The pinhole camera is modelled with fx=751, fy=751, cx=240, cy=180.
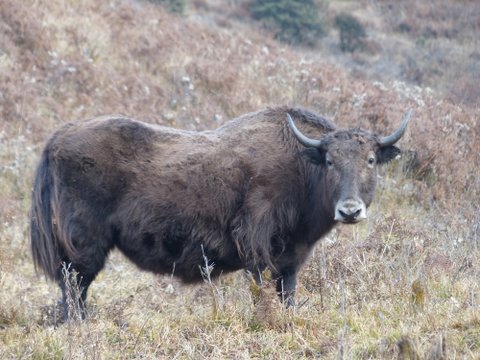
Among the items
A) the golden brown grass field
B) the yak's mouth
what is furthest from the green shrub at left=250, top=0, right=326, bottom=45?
Answer: the yak's mouth

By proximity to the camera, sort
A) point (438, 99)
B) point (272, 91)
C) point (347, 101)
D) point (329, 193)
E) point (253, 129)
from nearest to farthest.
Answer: point (329, 193), point (253, 129), point (347, 101), point (272, 91), point (438, 99)

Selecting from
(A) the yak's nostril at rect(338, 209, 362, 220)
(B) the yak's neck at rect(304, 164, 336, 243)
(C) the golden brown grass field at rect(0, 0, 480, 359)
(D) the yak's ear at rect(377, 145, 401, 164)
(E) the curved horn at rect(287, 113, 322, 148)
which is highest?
(E) the curved horn at rect(287, 113, 322, 148)

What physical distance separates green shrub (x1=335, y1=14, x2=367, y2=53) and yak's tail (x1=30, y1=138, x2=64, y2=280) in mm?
17026

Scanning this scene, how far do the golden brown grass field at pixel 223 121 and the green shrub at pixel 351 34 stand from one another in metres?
0.37

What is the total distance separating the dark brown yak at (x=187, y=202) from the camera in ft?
21.8

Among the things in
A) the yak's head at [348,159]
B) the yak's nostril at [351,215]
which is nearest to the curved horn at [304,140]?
the yak's head at [348,159]

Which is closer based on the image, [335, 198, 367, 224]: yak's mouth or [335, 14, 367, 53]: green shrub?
[335, 198, 367, 224]: yak's mouth

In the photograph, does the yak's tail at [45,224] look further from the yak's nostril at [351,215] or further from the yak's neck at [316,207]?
the yak's nostril at [351,215]

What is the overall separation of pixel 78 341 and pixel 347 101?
895 centimetres

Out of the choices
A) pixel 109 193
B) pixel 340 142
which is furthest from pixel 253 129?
pixel 109 193

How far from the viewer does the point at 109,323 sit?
5.79 meters

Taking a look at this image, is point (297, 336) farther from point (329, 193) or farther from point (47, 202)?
point (47, 202)

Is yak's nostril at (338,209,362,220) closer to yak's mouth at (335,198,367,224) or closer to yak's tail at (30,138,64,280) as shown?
yak's mouth at (335,198,367,224)

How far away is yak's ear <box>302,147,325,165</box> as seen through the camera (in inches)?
262
